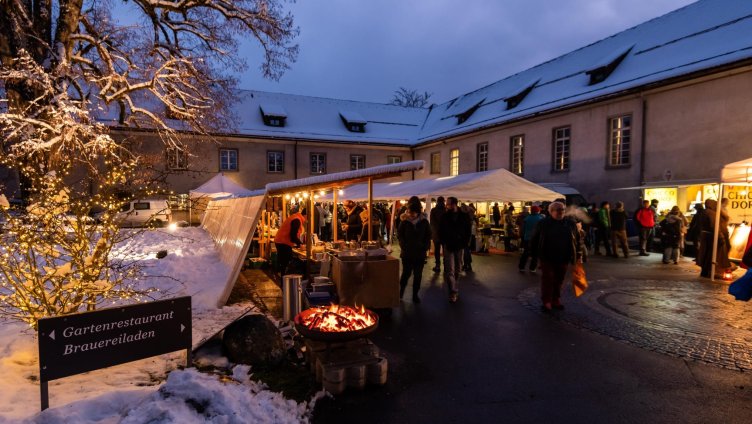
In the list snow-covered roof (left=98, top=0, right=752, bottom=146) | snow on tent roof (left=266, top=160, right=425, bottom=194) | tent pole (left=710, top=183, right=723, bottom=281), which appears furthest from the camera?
snow-covered roof (left=98, top=0, right=752, bottom=146)

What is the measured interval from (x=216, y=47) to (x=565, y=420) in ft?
45.8

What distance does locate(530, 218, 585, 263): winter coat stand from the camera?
6.77m

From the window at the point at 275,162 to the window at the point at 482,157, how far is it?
13.6 metres

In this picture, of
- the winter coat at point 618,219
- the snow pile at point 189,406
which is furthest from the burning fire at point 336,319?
the winter coat at point 618,219

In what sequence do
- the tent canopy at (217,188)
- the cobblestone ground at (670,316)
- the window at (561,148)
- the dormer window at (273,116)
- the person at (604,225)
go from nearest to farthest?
the cobblestone ground at (670,316) → the person at (604,225) → the window at (561,148) → the tent canopy at (217,188) → the dormer window at (273,116)

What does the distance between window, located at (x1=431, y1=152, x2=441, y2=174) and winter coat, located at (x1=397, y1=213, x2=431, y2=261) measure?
24.1m

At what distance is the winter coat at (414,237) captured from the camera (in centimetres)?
732

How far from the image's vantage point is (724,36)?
16.1 m

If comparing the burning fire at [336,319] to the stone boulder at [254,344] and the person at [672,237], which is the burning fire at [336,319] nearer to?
the stone boulder at [254,344]

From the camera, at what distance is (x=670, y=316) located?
6773 mm

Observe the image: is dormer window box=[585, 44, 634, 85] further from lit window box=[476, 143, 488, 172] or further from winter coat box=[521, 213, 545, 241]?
winter coat box=[521, 213, 545, 241]

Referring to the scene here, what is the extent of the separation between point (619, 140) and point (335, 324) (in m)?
18.6

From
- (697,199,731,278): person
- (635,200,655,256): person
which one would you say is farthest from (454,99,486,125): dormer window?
(697,199,731,278): person

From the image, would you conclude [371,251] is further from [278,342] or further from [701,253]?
[701,253]
